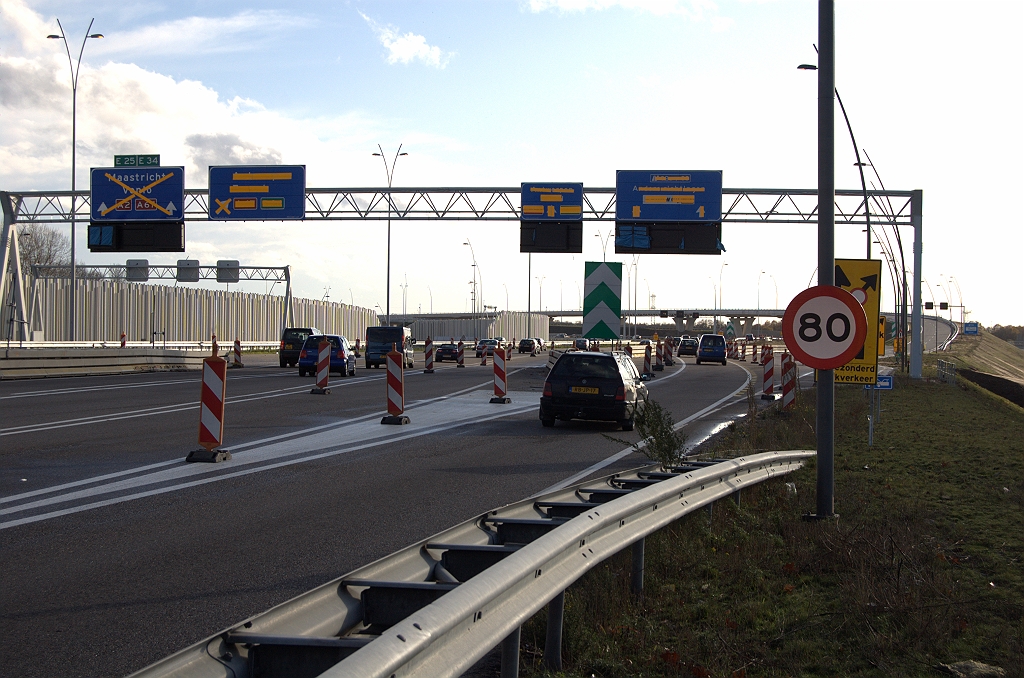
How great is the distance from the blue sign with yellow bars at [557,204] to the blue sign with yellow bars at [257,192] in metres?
9.10

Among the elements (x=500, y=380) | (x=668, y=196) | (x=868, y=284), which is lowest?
(x=500, y=380)

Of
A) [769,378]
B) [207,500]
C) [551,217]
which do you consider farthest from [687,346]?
[207,500]

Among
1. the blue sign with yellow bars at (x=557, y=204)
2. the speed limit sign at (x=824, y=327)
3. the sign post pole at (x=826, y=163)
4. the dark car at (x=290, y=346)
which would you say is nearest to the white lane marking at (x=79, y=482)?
the speed limit sign at (x=824, y=327)

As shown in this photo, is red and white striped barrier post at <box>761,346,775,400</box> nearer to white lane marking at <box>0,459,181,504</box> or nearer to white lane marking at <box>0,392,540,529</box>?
white lane marking at <box>0,392,540,529</box>

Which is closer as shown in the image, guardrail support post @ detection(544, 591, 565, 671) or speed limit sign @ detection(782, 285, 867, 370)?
guardrail support post @ detection(544, 591, 565, 671)

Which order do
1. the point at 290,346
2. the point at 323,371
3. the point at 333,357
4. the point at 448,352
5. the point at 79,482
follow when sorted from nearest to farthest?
the point at 79,482, the point at 323,371, the point at 333,357, the point at 290,346, the point at 448,352

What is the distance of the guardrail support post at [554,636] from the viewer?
173 inches

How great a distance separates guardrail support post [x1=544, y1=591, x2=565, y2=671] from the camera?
4.39 metres

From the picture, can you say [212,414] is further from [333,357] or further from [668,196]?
[668,196]

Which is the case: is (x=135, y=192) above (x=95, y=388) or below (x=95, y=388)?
above

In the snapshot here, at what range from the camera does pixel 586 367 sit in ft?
59.0

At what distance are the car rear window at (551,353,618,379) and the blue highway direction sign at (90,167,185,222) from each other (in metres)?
25.4

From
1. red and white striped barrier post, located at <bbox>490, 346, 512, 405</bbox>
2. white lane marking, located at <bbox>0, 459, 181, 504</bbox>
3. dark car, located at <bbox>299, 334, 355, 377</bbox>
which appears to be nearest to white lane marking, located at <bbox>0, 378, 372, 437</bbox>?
white lane marking, located at <bbox>0, 459, 181, 504</bbox>

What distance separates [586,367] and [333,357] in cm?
1961
